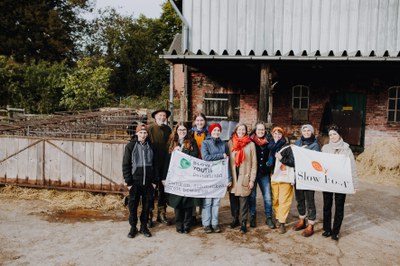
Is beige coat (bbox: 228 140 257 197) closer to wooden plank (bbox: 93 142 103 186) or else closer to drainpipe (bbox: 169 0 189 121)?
wooden plank (bbox: 93 142 103 186)

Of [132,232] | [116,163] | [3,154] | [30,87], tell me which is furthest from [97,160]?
[30,87]

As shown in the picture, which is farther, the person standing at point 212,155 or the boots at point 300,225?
the boots at point 300,225

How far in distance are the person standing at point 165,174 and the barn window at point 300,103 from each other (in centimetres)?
811

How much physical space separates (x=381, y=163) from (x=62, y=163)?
28.2 feet

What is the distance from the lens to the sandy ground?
4816 mm

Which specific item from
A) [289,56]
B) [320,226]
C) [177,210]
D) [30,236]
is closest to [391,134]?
[289,56]

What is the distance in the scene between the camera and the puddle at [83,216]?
6.26m

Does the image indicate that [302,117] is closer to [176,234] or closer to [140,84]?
[176,234]

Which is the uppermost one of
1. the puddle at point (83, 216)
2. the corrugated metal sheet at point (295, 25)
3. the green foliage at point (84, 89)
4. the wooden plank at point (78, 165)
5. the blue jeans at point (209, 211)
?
the corrugated metal sheet at point (295, 25)

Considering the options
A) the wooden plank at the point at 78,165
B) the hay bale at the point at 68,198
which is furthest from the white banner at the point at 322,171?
the wooden plank at the point at 78,165

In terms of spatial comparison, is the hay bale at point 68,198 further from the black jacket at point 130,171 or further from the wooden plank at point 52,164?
the black jacket at point 130,171

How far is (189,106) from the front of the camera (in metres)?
13.1

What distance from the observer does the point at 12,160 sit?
775 cm

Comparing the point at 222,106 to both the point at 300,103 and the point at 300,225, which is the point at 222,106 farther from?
→ the point at 300,225
